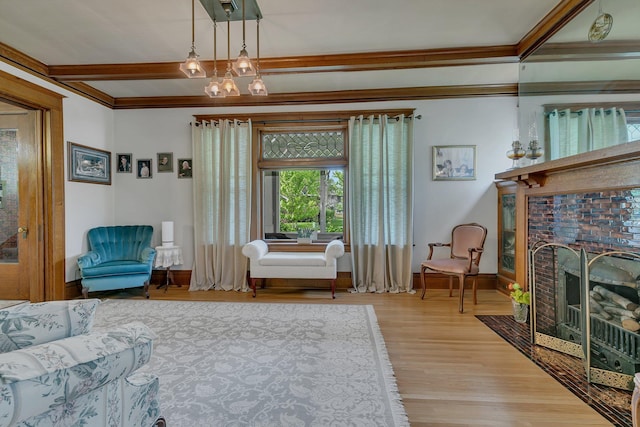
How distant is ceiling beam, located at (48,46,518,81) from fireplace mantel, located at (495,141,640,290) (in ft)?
4.17

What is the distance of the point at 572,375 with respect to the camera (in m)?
2.19

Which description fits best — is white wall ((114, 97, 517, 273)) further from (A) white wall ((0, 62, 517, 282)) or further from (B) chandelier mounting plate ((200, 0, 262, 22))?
(B) chandelier mounting plate ((200, 0, 262, 22))

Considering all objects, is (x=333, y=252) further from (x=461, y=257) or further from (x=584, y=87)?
(x=584, y=87)

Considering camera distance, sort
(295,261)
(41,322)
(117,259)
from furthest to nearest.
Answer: (117,259), (295,261), (41,322)

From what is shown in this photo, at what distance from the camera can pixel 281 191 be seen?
16.0 feet

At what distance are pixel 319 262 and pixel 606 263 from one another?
2.74 meters

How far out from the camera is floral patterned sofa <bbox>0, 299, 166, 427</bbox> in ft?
2.67

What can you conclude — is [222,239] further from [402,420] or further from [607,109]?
[607,109]

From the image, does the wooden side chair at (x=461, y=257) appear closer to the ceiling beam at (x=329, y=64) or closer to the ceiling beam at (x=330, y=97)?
the ceiling beam at (x=330, y=97)

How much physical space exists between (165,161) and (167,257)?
1.46 m

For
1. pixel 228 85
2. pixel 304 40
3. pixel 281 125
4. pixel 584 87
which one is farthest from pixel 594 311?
pixel 281 125

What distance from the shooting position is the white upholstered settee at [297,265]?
4023mm

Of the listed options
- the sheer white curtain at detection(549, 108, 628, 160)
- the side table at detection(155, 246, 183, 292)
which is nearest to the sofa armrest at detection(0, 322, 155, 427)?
Answer: the sheer white curtain at detection(549, 108, 628, 160)

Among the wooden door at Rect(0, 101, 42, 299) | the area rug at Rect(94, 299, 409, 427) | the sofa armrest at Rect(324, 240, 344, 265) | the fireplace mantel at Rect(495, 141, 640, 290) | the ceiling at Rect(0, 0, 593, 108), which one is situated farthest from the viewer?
the sofa armrest at Rect(324, 240, 344, 265)
